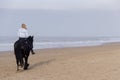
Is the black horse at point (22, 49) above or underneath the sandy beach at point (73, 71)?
above

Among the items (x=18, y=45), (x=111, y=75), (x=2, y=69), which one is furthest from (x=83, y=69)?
(x=2, y=69)

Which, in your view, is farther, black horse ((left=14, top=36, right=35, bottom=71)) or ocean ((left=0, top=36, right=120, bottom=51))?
ocean ((left=0, top=36, right=120, bottom=51))

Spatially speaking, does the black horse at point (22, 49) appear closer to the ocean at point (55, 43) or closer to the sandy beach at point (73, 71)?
the sandy beach at point (73, 71)

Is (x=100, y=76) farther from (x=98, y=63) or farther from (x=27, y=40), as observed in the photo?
(x=27, y=40)

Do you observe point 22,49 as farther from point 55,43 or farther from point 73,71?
point 55,43

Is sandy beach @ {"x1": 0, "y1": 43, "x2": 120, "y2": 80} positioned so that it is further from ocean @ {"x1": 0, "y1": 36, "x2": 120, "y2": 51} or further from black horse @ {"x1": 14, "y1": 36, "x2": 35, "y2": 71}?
ocean @ {"x1": 0, "y1": 36, "x2": 120, "y2": 51}

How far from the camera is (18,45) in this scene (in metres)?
14.7

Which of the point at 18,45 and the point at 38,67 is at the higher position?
the point at 18,45

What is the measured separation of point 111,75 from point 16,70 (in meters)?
4.50

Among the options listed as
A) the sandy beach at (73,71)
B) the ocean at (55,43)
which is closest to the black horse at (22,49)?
the sandy beach at (73,71)

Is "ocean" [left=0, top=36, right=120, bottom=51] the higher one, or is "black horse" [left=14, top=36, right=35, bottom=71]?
"black horse" [left=14, top=36, right=35, bottom=71]

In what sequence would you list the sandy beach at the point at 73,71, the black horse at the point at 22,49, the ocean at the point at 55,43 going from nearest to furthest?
1. the sandy beach at the point at 73,71
2. the black horse at the point at 22,49
3. the ocean at the point at 55,43

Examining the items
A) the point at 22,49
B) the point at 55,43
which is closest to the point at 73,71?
the point at 22,49

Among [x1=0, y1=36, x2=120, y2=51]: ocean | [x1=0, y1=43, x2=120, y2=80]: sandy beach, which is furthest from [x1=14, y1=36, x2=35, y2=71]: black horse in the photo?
[x1=0, y1=36, x2=120, y2=51]: ocean
